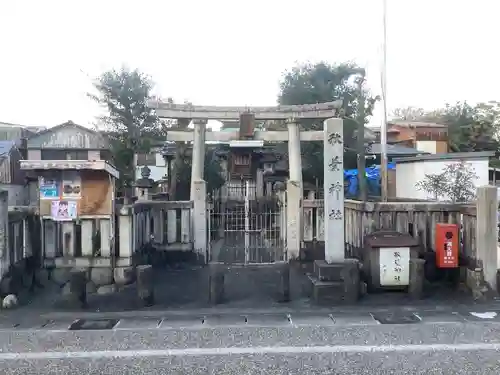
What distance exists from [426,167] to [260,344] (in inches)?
743

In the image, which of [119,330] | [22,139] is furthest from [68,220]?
[22,139]

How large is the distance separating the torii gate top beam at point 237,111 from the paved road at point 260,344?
24.9ft

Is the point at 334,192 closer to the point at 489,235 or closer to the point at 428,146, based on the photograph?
the point at 489,235

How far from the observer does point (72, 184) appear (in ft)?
32.6

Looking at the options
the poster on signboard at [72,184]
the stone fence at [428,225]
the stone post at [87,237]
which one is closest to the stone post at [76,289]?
the stone post at [87,237]

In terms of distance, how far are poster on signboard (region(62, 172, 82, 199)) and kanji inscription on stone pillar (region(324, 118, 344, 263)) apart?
518cm

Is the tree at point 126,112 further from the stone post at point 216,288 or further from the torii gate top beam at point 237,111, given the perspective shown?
the stone post at point 216,288

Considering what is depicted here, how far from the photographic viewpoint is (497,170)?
86.3 feet

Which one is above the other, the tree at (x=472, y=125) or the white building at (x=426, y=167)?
the tree at (x=472, y=125)

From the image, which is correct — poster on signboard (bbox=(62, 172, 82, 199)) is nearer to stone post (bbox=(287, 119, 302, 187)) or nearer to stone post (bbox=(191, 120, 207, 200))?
stone post (bbox=(191, 120, 207, 200))

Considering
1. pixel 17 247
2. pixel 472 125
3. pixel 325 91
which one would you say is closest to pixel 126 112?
pixel 325 91

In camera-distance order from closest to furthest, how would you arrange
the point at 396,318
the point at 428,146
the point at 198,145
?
the point at 396,318
the point at 198,145
the point at 428,146

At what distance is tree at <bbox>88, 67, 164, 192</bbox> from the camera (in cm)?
2450

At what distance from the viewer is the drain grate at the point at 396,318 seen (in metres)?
7.72
